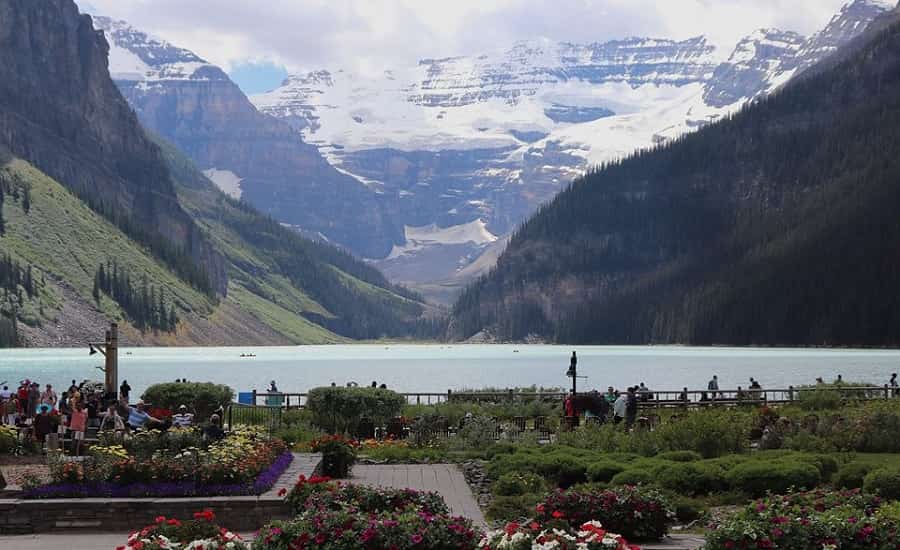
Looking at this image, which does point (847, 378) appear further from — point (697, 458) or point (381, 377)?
point (697, 458)

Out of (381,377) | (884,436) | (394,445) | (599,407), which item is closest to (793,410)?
(599,407)

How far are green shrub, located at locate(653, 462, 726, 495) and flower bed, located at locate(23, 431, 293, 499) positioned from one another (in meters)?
8.85

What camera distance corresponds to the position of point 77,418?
121 ft

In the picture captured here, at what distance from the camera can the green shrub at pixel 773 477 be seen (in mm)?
29203

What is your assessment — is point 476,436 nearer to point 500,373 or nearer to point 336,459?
point 336,459

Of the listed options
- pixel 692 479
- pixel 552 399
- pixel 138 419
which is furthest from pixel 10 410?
pixel 552 399

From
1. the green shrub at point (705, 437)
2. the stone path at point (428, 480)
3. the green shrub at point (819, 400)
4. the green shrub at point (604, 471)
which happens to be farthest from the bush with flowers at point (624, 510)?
the green shrub at point (819, 400)

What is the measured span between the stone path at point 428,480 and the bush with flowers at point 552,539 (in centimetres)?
893

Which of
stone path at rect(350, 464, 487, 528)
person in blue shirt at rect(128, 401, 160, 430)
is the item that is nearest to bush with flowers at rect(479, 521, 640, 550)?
stone path at rect(350, 464, 487, 528)

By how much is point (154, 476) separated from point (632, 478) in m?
9.95

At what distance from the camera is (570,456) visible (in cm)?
3256

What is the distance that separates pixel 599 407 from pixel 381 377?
84.8m

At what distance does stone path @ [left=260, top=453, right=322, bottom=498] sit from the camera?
27.4 m

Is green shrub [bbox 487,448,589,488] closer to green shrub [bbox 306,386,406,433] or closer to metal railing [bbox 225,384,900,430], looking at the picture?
green shrub [bbox 306,386,406,433]
